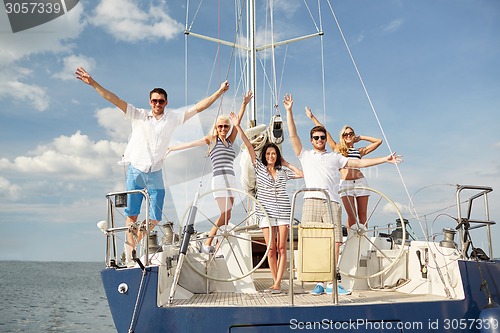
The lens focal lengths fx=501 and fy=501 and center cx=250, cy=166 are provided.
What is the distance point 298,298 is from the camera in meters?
5.55

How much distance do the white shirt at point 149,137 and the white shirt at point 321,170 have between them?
1.73 m

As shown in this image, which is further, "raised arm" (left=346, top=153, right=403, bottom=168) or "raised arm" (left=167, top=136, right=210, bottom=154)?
"raised arm" (left=167, top=136, right=210, bottom=154)

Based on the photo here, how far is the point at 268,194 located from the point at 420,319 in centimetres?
218

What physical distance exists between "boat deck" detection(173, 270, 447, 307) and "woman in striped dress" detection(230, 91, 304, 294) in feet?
0.99

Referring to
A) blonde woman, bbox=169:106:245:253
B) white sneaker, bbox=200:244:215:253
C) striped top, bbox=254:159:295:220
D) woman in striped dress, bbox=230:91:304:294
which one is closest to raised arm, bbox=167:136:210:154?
blonde woman, bbox=169:106:245:253

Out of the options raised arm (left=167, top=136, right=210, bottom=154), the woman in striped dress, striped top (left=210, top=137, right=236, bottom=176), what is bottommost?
the woman in striped dress

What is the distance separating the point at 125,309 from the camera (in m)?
5.16

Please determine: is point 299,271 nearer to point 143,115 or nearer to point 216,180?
point 216,180

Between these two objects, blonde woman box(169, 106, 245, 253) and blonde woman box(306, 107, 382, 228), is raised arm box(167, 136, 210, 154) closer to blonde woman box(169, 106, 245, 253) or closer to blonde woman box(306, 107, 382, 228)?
blonde woman box(169, 106, 245, 253)

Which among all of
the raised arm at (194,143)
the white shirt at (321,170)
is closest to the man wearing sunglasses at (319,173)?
the white shirt at (321,170)

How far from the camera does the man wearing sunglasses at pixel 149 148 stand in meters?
6.38

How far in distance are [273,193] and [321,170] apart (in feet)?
2.10

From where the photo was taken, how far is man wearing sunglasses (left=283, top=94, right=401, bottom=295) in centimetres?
588

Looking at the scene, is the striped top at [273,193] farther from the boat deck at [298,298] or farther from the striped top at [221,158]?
the boat deck at [298,298]
